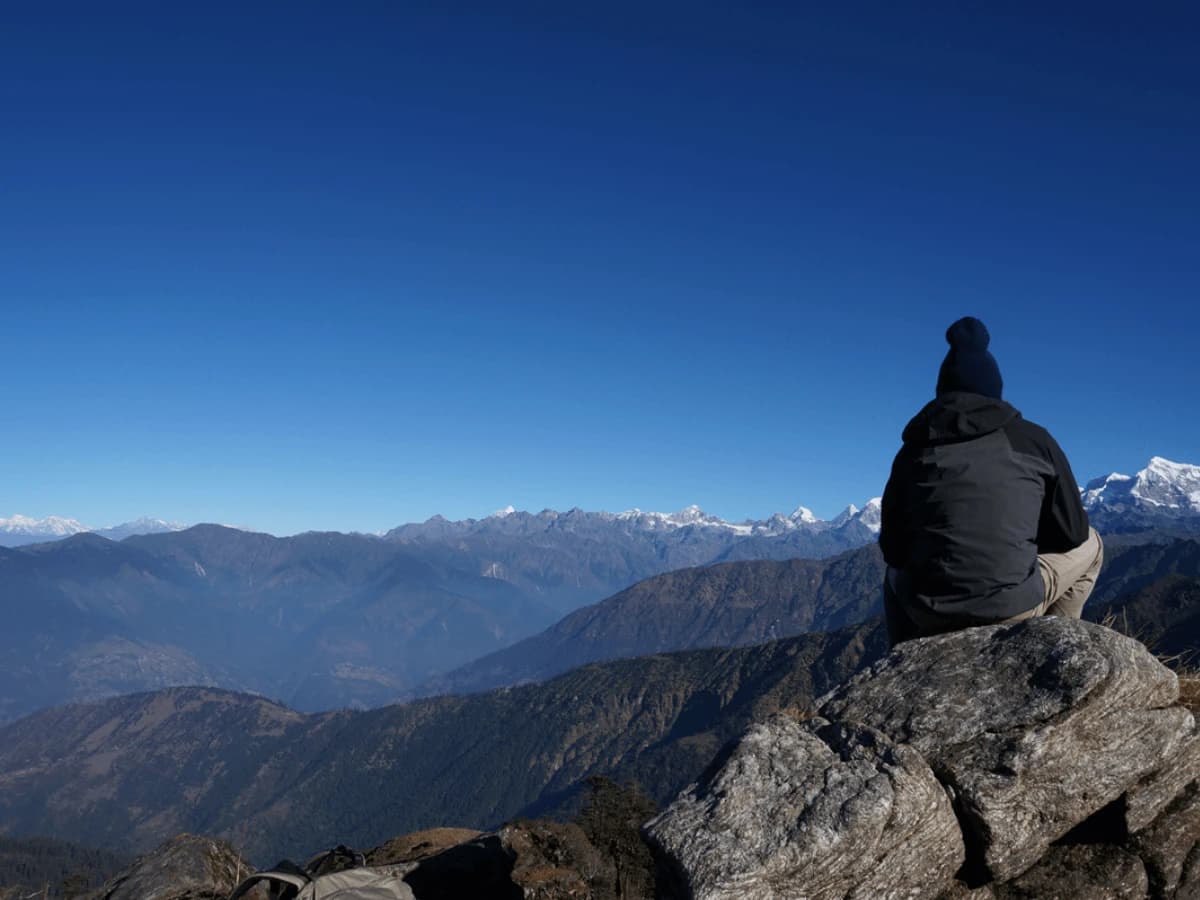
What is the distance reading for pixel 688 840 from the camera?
726 cm

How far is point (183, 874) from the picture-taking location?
12.4m

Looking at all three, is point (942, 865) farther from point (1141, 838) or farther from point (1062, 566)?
point (1062, 566)

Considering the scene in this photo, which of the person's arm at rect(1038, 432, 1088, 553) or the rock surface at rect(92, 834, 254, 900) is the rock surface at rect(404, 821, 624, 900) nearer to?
the rock surface at rect(92, 834, 254, 900)

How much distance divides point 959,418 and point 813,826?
4.69 m

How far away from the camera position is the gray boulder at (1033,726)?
25.5 feet

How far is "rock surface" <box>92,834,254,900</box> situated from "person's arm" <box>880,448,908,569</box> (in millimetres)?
10392

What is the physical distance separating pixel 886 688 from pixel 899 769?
4.82 feet

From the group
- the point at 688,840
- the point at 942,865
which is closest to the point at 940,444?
the point at 942,865

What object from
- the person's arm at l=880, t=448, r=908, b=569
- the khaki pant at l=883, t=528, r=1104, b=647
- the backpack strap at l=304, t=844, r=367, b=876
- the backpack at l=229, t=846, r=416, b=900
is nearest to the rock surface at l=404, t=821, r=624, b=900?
the backpack strap at l=304, t=844, r=367, b=876

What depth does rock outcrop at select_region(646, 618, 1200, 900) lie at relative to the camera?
23.6 ft

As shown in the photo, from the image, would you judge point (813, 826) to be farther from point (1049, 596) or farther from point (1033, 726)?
point (1049, 596)

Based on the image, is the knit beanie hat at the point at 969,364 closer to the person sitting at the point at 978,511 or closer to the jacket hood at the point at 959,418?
the person sitting at the point at 978,511

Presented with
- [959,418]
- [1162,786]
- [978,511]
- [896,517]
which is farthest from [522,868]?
[959,418]

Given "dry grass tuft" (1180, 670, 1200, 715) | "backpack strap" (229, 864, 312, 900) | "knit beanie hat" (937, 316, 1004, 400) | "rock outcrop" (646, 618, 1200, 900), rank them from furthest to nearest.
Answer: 1. "knit beanie hat" (937, 316, 1004, 400)
2. "dry grass tuft" (1180, 670, 1200, 715)
3. "backpack strap" (229, 864, 312, 900)
4. "rock outcrop" (646, 618, 1200, 900)
